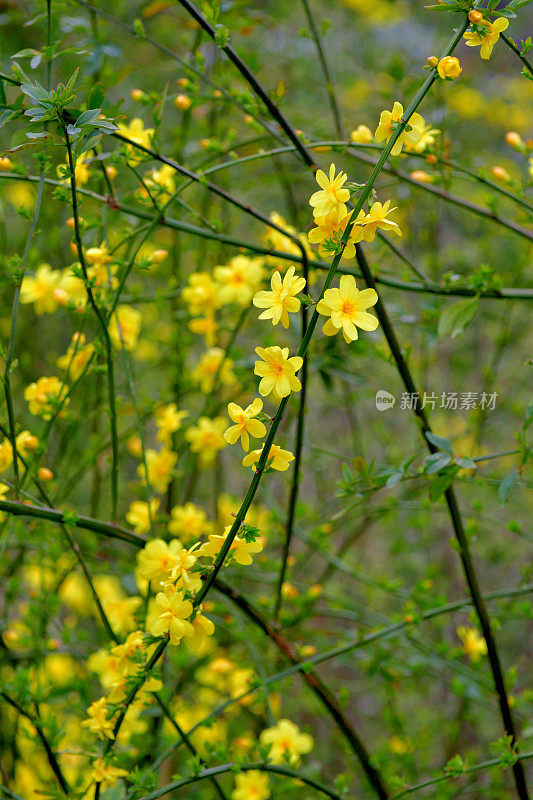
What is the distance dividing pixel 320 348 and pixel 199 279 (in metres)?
0.36

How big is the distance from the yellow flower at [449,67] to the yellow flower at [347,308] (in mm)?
324

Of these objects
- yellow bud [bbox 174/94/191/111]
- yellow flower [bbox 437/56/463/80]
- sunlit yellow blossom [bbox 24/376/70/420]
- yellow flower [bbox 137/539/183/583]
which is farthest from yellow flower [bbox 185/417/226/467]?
yellow flower [bbox 437/56/463/80]

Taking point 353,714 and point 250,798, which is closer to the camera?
point 250,798

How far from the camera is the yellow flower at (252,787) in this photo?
1.49 metres

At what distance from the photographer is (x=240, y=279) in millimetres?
1645

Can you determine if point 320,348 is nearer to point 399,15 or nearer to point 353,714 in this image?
point 353,714

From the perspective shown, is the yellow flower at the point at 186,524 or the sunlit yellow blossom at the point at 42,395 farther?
the yellow flower at the point at 186,524

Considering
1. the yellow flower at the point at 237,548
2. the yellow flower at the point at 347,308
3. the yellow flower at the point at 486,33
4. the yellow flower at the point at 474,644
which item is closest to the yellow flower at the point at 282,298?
the yellow flower at the point at 347,308

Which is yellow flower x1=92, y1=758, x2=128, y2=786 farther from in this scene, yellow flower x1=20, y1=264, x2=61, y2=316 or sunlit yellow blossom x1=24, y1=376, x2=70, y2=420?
yellow flower x1=20, y1=264, x2=61, y2=316

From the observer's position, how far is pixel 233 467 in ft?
11.6

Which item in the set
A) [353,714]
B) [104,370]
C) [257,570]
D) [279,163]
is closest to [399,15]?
[279,163]

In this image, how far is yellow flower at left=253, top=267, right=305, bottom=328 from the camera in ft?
2.87

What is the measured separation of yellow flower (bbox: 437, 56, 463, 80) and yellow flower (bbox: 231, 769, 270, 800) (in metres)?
1.37

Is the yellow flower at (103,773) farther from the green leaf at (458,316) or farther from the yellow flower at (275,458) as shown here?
the green leaf at (458,316)
